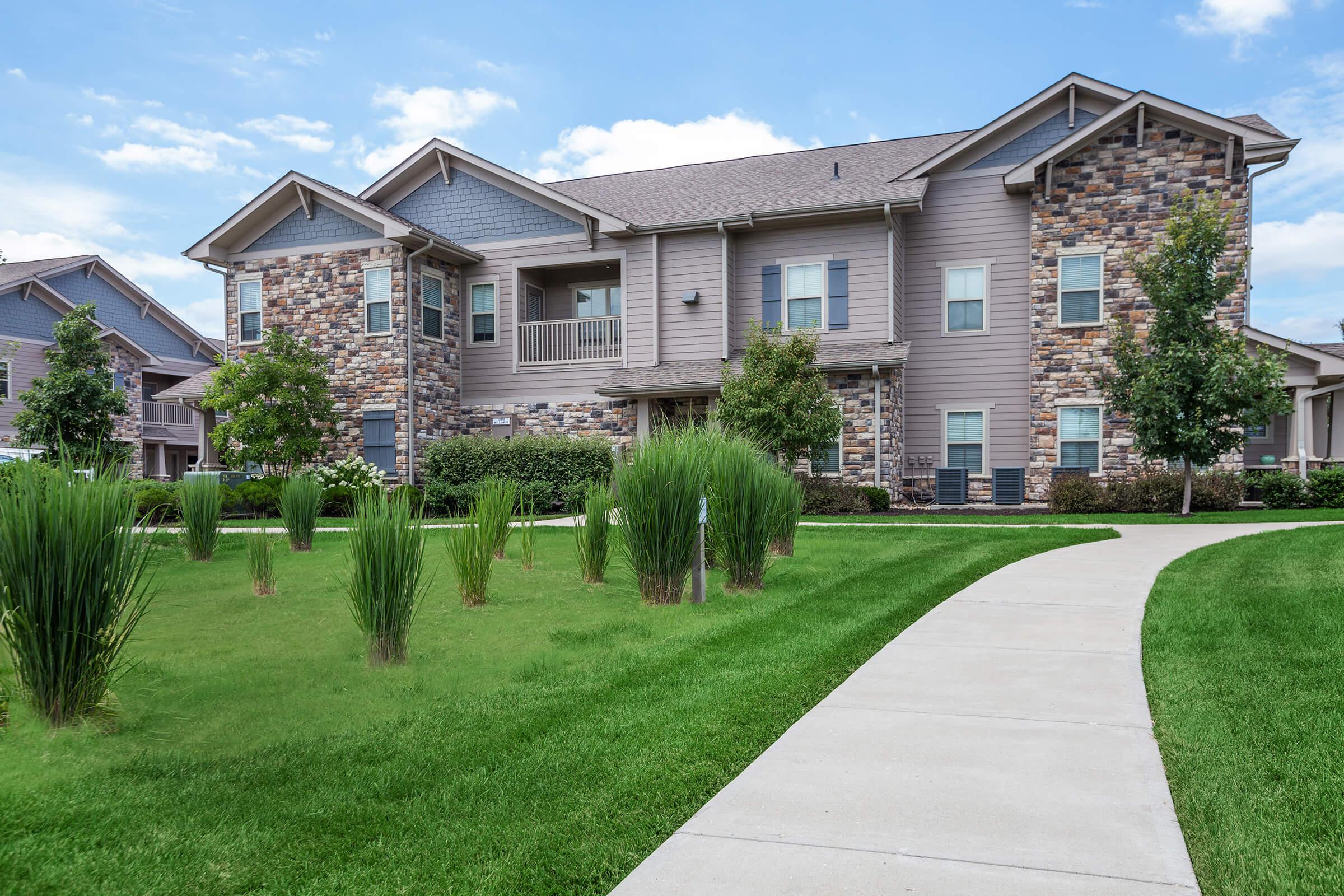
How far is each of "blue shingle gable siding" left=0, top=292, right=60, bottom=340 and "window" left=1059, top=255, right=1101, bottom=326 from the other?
3066 centimetres

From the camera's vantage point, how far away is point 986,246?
19.4 m

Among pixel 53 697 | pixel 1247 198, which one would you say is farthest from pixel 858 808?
pixel 1247 198

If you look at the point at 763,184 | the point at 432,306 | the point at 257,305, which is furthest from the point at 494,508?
the point at 257,305

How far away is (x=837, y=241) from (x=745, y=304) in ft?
8.00

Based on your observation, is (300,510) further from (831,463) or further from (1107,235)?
(1107,235)

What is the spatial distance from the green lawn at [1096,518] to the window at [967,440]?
10.9ft

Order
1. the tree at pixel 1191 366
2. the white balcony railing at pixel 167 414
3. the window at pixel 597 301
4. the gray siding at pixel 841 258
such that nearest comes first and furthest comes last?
the tree at pixel 1191 366 → the gray siding at pixel 841 258 → the window at pixel 597 301 → the white balcony railing at pixel 167 414

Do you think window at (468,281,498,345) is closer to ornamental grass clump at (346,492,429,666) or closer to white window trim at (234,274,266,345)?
white window trim at (234,274,266,345)

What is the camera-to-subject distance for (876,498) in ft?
56.1

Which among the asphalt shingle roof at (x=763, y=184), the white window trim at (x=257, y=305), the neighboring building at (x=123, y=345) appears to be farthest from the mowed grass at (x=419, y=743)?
the neighboring building at (x=123, y=345)

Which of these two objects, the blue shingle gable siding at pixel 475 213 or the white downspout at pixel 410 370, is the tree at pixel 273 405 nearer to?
the white downspout at pixel 410 370

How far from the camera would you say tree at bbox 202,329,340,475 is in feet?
61.5

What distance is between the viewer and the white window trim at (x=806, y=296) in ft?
63.5

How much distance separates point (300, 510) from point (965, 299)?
14873 millimetres
